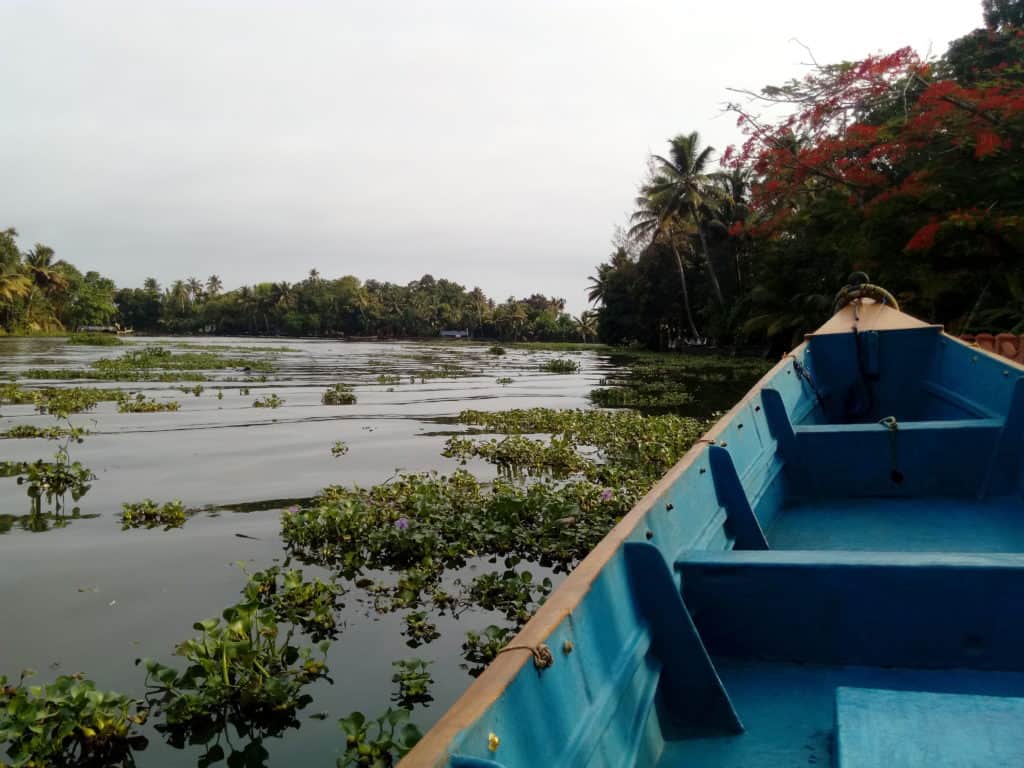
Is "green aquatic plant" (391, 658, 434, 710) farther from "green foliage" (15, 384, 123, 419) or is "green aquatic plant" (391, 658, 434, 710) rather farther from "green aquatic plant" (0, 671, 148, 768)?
"green foliage" (15, 384, 123, 419)

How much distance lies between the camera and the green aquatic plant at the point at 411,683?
315 cm

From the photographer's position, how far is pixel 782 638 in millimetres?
2314

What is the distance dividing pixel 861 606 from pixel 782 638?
26 centimetres

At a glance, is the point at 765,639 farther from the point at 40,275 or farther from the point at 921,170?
the point at 40,275

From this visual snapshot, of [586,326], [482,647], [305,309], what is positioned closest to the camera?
[482,647]

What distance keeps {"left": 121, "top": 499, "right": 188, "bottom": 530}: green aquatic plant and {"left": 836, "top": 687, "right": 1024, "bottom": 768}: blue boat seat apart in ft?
17.9

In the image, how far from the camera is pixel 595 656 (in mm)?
1688

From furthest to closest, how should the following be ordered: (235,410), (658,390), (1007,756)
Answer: (658,390) < (235,410) < (1007,756)

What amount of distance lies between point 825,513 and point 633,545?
7.85 feet

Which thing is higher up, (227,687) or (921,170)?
(921,170)

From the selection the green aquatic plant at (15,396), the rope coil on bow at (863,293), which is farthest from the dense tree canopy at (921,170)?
the green aquatic plant at (15,396)

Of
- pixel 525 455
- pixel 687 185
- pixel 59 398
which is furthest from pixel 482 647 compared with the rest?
pixel 687 185

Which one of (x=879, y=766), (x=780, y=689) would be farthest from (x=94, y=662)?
(x=879, y=766)

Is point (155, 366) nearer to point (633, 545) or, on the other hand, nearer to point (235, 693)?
point (235, 693)
